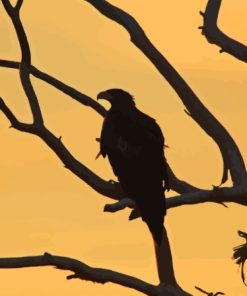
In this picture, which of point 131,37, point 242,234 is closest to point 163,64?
point 131,37

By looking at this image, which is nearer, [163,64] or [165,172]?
[163,64]

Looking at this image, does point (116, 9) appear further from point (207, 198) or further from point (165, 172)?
point (207, 198)

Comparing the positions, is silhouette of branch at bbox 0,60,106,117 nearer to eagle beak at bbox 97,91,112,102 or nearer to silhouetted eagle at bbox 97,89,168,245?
silhouetted eagle at bbox 97,89,168,245

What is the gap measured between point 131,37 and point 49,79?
1307 millimetres

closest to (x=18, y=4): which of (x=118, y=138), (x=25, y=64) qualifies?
(x=25, y=64)

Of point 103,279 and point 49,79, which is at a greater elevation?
point 49,79

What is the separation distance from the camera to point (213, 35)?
1131cm

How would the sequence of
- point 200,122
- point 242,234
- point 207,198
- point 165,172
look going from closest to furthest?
point 207,198 → point 242,234 → point 200,122 → point 165,172

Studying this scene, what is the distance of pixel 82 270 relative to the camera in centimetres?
1143

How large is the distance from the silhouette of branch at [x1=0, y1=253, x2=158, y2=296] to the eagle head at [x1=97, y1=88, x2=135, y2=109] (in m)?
2.89

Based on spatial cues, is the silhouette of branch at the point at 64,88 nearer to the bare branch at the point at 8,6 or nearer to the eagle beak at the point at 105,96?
the bare branch at the point at 8,6

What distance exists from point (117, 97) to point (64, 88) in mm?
1837

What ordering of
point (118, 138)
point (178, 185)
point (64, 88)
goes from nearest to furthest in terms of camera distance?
point (178, 185) → point (64, 88) → point (118, 138)

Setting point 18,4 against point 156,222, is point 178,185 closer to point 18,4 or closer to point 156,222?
point 156,222
